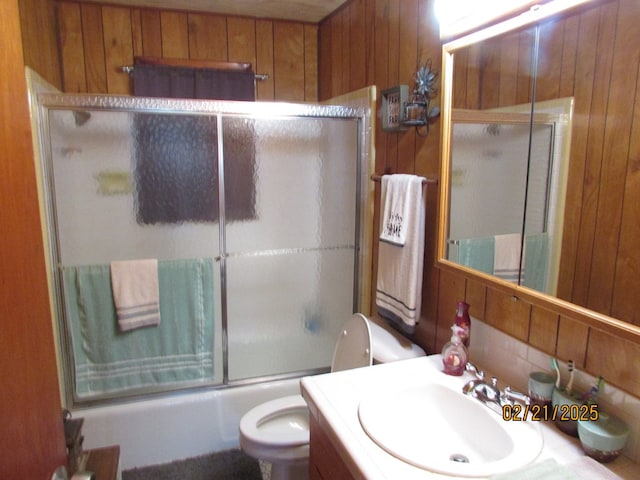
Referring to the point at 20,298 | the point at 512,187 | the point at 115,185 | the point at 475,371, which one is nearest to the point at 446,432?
the point at 475,371

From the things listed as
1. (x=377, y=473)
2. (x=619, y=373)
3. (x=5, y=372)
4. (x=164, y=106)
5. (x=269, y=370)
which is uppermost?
(x=164, y=106)

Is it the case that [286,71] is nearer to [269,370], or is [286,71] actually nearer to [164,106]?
[164,106]

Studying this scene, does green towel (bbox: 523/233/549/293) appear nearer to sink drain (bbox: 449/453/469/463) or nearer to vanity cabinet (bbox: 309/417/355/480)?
sink drain (bbox: 449/453/469/463)

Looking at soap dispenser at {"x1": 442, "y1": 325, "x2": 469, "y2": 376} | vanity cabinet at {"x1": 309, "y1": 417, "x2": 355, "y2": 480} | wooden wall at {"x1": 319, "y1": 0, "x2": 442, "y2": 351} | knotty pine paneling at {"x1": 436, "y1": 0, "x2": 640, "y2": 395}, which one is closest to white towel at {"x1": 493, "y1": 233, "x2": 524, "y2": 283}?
knotty pine paneling at {"x1": 436, "y1": 0, "x2": 640, "y2": 395}

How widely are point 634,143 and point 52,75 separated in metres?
2.39

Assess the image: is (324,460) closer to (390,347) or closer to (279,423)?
(390,347)

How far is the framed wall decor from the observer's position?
186cm

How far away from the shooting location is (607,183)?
1.04 metres

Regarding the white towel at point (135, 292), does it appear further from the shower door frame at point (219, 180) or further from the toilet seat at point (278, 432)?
the toilet seat at point (278, 432)

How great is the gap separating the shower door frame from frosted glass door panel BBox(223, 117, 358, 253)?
0.15 feet

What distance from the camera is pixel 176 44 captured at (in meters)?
2.53

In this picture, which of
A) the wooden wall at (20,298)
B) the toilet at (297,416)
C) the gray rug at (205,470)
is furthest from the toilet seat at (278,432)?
the wooden wall at (20,298)

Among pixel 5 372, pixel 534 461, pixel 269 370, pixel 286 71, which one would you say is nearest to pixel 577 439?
pixel 534 461
